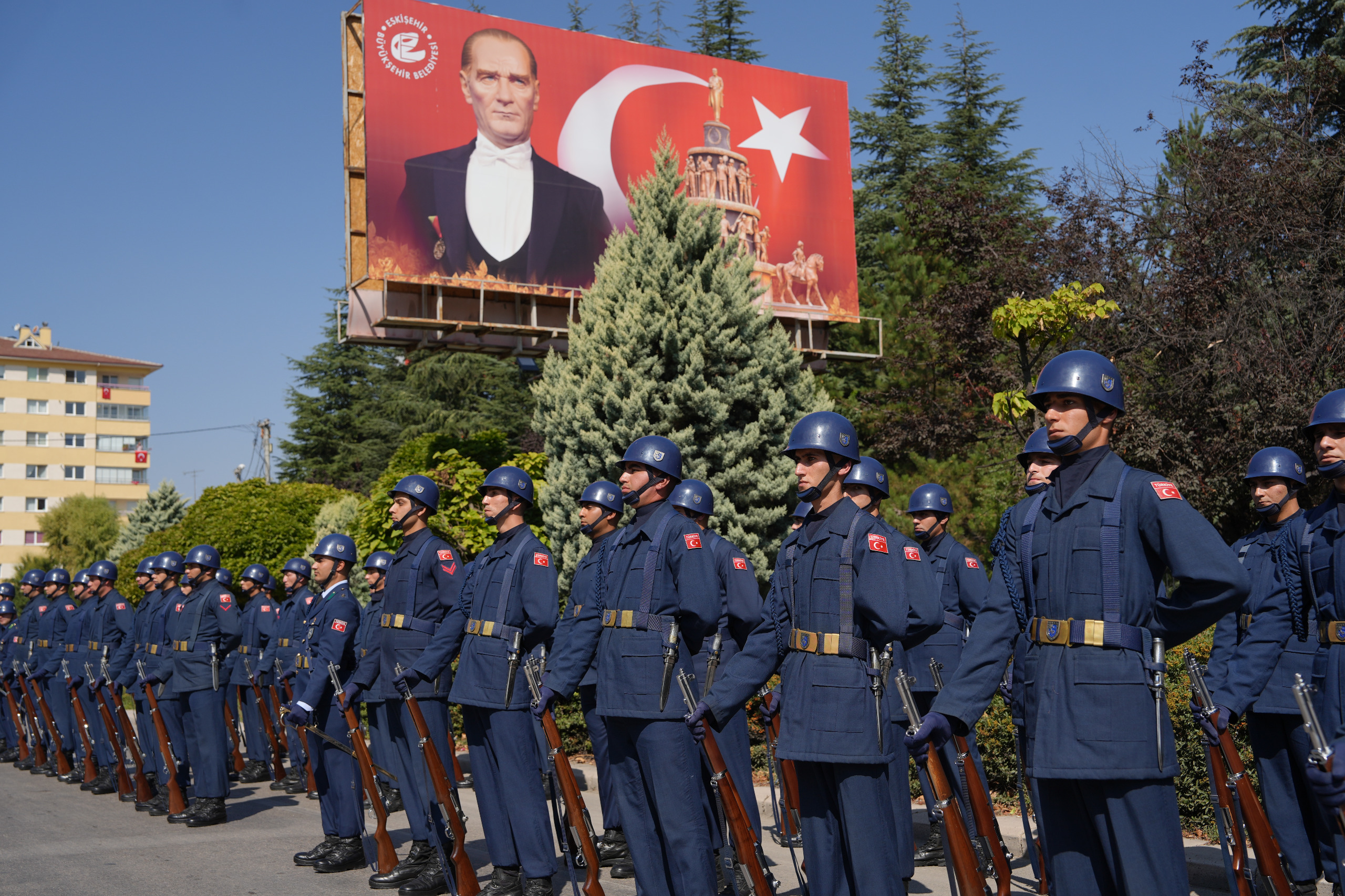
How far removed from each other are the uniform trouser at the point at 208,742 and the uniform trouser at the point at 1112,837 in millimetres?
8446

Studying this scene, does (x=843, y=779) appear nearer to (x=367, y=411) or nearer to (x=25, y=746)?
(x=25, y=746)

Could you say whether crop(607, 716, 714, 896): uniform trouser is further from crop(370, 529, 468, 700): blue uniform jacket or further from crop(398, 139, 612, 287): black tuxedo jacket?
crop(398, 139, 612, 287): black tuxedo jacket

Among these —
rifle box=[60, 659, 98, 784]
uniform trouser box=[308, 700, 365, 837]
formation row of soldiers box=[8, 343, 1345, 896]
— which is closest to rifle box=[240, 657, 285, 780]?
rifle box=[60, 659, 98, 784]

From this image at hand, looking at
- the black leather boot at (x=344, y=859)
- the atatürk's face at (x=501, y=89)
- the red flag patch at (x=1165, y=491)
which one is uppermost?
the atatürk's face at (x=501, y=89)

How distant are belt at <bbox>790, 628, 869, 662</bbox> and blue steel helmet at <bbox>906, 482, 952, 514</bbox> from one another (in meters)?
3.66

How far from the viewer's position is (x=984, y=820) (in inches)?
255

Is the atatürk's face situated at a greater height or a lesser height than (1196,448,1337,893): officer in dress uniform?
greater

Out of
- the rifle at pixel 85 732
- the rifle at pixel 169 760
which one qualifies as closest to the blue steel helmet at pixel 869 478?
the rifle at pixel 169 760

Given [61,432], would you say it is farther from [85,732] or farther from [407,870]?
[407,870]

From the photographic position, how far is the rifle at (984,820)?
639 cm

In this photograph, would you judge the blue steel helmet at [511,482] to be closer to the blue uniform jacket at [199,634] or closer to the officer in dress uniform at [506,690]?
the officer in dress uniform at [506,690]

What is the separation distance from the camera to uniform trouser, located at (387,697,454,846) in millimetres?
7672

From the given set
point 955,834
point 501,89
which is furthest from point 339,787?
point 501,89

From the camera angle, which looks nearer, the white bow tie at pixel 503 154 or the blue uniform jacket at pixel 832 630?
the blue uniform jacket at pixel 832 630
